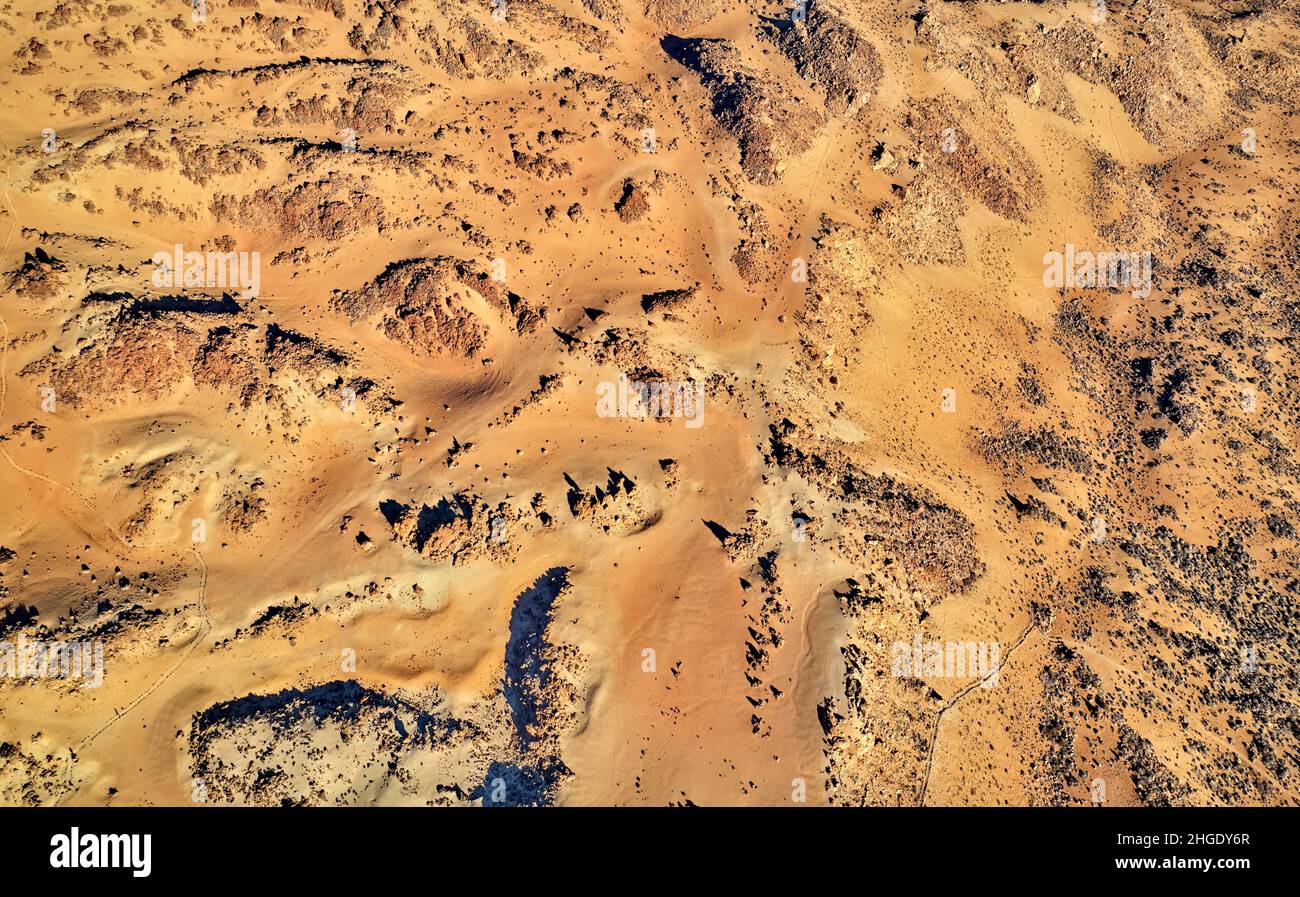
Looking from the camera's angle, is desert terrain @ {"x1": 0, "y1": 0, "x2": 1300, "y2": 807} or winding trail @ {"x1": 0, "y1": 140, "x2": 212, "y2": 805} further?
desert terrain @ {"x1": 0, "y1": 0, "x2": 1300, "y2": 807}

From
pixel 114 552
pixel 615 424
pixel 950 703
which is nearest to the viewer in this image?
pixel 114 552

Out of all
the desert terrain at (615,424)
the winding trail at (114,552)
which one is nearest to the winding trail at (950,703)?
the desert terrain at (615,424)

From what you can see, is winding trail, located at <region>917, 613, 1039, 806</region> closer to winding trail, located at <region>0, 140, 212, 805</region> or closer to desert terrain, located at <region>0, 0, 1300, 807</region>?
desert terrain, located at <region>0, 0, 1300, 807</region>

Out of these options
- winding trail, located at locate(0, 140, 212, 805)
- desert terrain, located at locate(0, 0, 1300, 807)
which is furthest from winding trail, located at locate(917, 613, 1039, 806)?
winding trail, located at locate(0, 140, 212, 805)

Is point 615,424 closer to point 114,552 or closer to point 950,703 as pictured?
point 950,703

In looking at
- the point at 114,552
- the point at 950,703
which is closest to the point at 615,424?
the point at 950,703

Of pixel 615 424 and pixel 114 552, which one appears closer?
pixel 114 552

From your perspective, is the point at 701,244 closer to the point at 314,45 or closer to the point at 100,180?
the point at 314,45
